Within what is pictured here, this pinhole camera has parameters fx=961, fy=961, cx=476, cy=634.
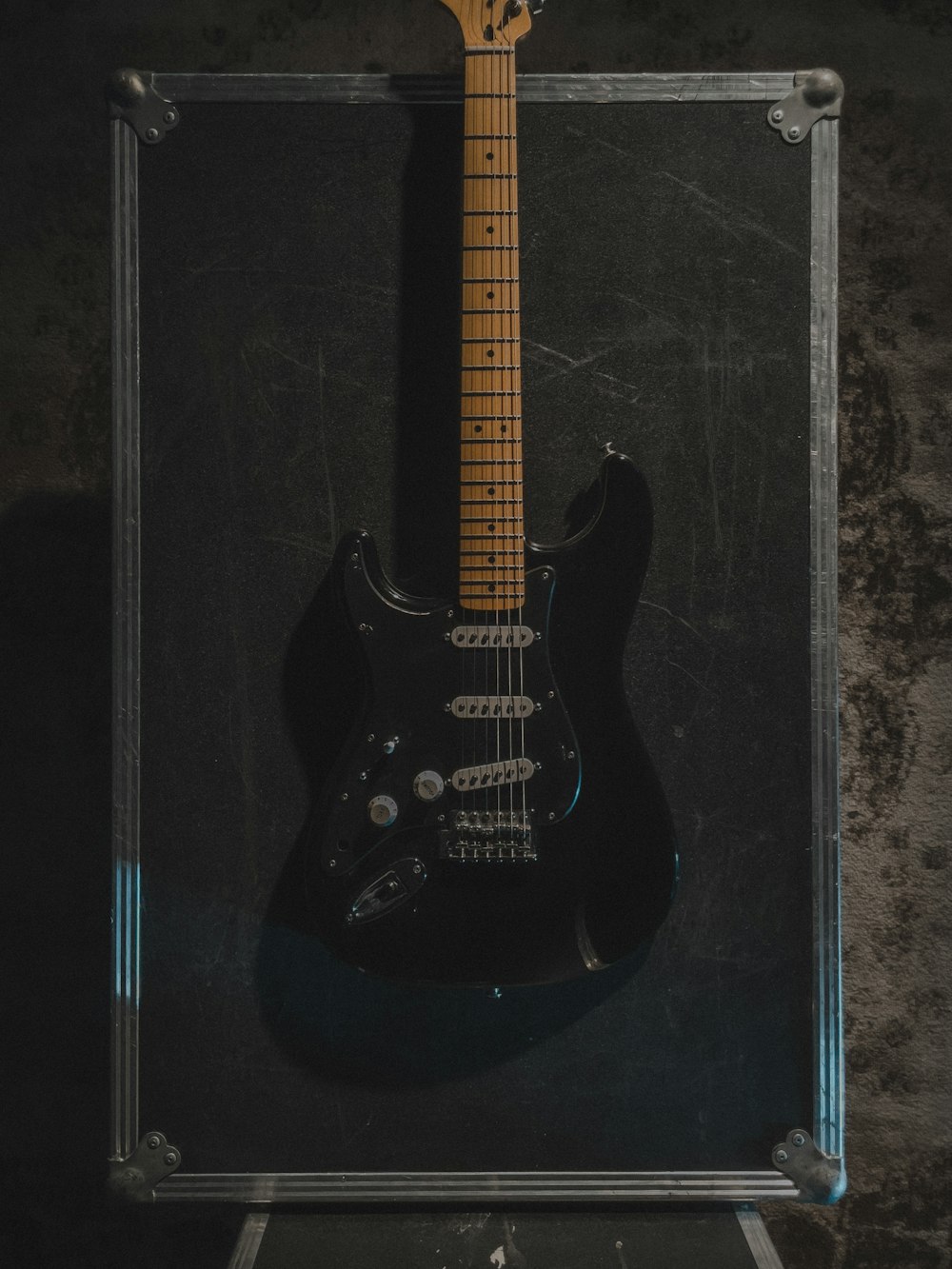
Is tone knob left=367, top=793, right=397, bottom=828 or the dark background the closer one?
tone knob left=367, top=793, right=397, bottom=828

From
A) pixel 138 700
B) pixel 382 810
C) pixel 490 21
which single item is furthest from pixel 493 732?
pixel 490 21

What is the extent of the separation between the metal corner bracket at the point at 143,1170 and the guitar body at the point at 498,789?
363 mm

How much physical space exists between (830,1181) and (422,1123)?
51 centimetres

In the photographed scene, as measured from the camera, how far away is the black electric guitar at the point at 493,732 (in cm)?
111

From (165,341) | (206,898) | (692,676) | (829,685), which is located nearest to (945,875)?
(829,685)

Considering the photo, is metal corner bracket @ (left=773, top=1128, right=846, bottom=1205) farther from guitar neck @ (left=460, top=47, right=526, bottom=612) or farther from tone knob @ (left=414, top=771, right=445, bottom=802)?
guitar neck @ (left=460, top=47, right=526, bottom=612)

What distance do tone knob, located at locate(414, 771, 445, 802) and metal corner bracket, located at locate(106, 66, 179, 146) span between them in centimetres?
85

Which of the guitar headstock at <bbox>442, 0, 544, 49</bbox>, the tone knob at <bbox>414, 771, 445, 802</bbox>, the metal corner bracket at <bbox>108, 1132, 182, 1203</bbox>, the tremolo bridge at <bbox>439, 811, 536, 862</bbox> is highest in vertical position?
the guitar headstock at <bbox>442, 0, 544, 49</bbox>

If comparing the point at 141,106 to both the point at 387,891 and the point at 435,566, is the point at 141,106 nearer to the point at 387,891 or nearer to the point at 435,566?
the point at 435,566

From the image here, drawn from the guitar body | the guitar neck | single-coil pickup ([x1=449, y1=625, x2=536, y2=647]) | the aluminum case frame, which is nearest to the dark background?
the aluminum case frame

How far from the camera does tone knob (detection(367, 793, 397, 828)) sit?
1.10 meters

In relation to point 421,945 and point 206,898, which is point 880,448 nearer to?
point 421,945

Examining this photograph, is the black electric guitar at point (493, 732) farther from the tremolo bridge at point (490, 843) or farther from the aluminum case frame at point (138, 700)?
the aluminum case frame at point (138, 700)

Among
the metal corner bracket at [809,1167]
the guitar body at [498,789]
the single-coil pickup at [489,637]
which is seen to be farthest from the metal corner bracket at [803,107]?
the metal corner bracket at [809,1167]
